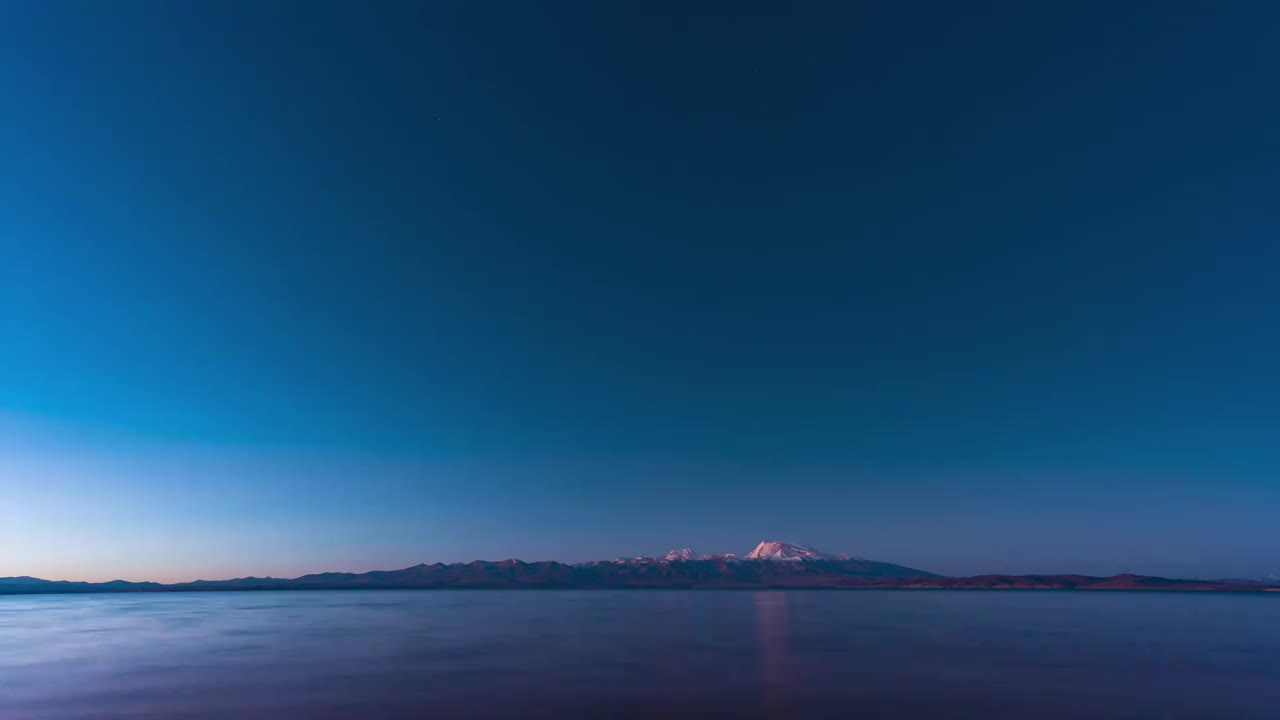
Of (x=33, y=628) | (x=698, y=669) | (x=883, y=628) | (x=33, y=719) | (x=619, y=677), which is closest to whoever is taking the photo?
(x=33, y=719)

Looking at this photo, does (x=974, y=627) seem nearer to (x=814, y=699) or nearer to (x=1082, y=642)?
(x=1082, y=642)

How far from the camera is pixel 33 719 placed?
2192cm

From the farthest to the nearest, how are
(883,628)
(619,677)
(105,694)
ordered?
(883,628), (619,677), (105,694)

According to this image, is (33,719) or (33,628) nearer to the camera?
(33,719)

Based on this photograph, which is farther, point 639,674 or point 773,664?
point 773,664

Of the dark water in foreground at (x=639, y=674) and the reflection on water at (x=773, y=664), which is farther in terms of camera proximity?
the reflection on water at (x=773, y=664)

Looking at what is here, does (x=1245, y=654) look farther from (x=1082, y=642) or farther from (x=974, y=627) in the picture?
(x=974, y=627)

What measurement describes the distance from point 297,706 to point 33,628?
59.4 m

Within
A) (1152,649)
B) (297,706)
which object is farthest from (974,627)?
(297,706)

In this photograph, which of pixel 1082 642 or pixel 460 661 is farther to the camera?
pixel 1082 642

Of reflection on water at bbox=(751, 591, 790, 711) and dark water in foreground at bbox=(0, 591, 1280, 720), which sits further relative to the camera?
reflection on water at bbox=(751, 591, 790, 711)

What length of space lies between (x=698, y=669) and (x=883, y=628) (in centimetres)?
3153

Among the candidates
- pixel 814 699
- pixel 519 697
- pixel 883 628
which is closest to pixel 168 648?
pixel 519 697

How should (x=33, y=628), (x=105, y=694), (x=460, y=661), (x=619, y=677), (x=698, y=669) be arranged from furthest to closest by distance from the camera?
(x=33, y=628)
(x=460, y=661)
(x=698, y=669)
(x=619, y=677)
(x=105, y=694)
